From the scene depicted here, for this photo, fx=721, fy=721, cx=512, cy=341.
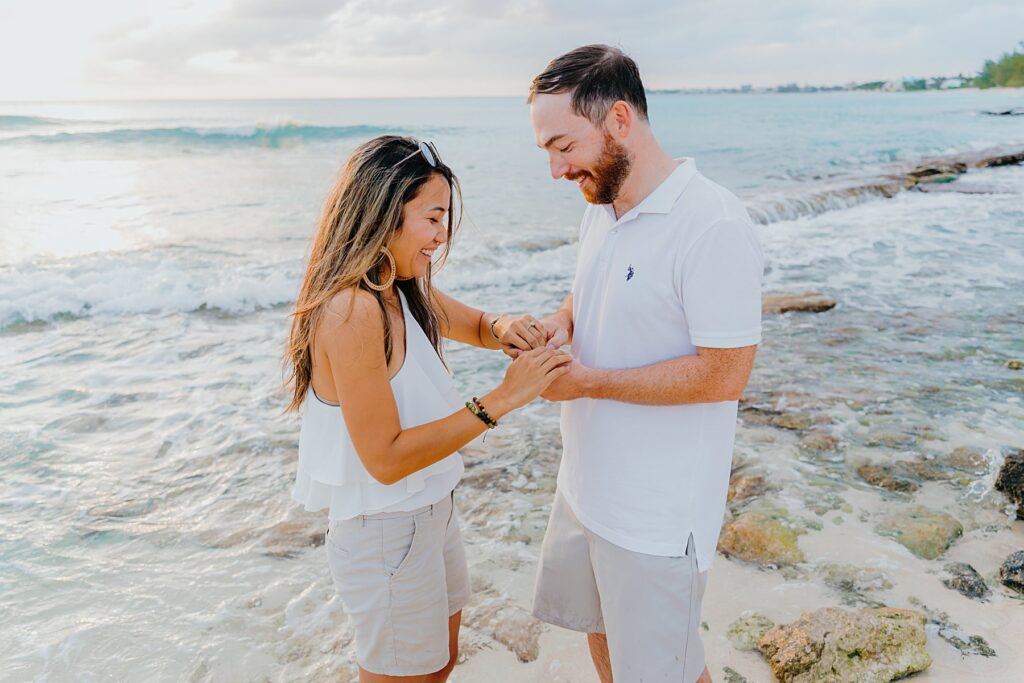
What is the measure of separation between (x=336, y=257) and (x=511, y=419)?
4.50 meters

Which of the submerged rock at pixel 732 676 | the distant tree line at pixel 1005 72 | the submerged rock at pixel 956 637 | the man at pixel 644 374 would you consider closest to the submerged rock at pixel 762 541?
the submerged rock at pixel 956 637

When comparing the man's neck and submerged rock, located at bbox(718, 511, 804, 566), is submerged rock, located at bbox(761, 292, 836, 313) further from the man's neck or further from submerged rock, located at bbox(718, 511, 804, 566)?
the man's neck

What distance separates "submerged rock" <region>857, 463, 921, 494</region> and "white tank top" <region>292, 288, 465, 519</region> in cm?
382

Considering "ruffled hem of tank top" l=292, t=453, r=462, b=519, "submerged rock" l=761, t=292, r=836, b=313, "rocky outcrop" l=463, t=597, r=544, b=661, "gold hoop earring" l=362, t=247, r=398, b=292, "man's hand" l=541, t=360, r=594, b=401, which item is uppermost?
"gold hoop earring" l=362, t=247, r=398, b=292

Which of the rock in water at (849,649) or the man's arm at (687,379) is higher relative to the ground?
the man's arm at (687,379)

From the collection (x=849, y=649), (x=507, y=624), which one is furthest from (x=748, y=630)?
(x=507, y=624)

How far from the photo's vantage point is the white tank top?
2463mm

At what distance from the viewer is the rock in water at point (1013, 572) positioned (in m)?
3.86

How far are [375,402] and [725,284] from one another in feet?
3.78

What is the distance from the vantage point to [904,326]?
9.08 meters

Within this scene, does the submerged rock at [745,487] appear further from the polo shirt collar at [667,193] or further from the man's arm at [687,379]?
the polo shirt collar at [667,193]

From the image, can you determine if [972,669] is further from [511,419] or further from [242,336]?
[242,336]

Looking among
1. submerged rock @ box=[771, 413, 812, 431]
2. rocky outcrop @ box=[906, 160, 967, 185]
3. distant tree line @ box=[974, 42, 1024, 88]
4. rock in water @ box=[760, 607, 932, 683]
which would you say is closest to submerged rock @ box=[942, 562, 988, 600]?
rock in water @ box=[760, 607, 932, 683]

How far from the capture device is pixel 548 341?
278 centimetres
